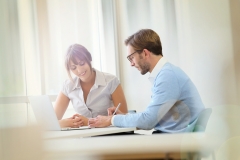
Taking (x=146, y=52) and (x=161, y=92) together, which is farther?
(x=146, y=52)

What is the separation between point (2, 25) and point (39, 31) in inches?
5.8

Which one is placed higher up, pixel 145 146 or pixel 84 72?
pixel 84 72

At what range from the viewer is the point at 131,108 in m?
0.62

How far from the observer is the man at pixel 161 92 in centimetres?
37

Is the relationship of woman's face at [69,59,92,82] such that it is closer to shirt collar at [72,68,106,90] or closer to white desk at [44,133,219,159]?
shirt collar at [72,68,106,90]

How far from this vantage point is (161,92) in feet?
1.64

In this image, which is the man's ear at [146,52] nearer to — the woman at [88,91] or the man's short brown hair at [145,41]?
the man's short brown hair at [145,41]

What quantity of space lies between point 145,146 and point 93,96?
932 mm

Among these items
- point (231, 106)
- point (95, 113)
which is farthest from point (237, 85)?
point (95, 113)

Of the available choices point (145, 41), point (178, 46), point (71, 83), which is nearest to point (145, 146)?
point (178, 46)

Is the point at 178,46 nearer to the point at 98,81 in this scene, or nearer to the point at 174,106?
the point at 174,106

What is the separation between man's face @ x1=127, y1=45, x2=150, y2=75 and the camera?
65 centimetres

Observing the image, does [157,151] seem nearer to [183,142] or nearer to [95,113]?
[183,142]

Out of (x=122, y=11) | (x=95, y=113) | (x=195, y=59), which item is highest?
(x=122, y=11)
